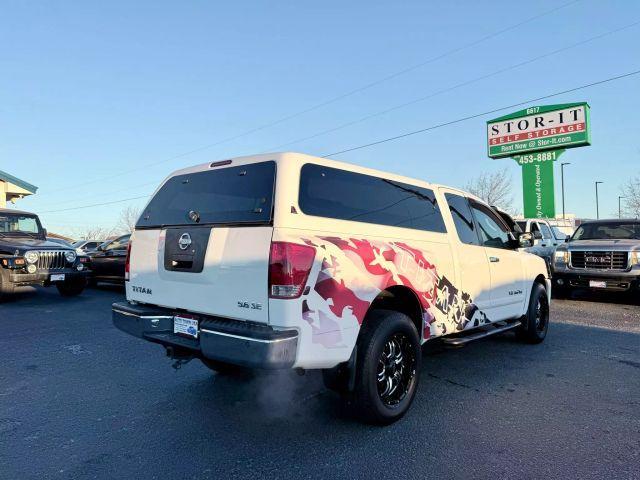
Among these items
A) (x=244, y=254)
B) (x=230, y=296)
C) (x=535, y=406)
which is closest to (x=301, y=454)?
(x=230, y=296)

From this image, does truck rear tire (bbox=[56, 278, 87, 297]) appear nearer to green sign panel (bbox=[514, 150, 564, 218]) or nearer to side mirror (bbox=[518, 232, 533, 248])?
side mirror (bbox=[518, 232, 533, 248])

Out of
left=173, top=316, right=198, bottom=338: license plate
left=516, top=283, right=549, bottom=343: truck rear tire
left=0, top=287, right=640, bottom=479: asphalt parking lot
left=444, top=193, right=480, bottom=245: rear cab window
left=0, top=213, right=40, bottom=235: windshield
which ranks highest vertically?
left=0, top=213, right=40, bottom=235: windshield

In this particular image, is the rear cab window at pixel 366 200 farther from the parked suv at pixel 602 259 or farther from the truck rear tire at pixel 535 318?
the parked suv at pixel 602 259

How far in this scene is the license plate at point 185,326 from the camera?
10.8 ft

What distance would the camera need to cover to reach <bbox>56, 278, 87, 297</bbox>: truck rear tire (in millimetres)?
10719

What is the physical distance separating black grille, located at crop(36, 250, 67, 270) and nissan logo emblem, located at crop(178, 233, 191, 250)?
26.9ft

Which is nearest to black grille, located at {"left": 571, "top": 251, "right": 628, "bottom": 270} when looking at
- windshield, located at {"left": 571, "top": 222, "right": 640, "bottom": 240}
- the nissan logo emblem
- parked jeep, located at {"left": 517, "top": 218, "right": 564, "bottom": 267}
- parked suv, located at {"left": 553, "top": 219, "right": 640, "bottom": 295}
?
parked suv, located at {"left": 553, "top": 219, "right": 640, "bottom": 295}

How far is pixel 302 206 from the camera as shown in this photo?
314cm

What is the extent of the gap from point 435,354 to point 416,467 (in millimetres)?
2824

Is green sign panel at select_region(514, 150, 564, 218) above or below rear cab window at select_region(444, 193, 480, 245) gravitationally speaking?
above

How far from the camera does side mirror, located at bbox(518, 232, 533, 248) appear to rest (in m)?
5.84

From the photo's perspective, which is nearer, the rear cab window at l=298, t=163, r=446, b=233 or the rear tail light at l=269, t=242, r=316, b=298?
the rear tail light at l=269, t=242, r=316, b=298

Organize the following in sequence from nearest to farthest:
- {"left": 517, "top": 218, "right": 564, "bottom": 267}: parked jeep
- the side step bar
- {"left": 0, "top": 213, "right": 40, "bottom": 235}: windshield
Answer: the side step bar < {"left": 0, "top": 213, "right": 40, "bottom": 235}: windshield < {"left": 517, "top": 218, "right": 564, "bottom": 267}: parked jeep

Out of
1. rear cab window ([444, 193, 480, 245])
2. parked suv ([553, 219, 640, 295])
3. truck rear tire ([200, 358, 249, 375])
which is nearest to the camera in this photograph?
truck rear tire ([200, 358, 249, 375])
